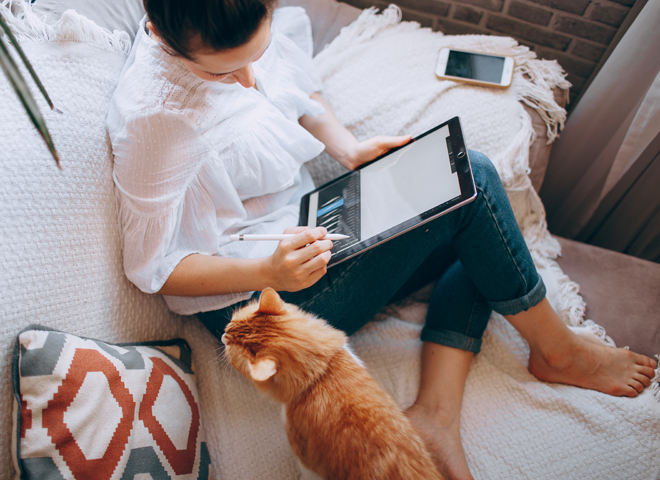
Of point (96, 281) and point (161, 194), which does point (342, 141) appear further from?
point (96, 281)

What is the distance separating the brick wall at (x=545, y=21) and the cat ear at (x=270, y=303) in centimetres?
129

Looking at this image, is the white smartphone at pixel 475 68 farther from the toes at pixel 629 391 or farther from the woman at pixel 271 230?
the toes at pixel 629 391

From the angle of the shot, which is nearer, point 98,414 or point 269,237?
point 98,414

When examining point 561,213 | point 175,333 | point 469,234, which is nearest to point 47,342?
point 175,333

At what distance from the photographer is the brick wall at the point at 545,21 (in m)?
1.18

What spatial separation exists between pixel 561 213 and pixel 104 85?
4.97 feet

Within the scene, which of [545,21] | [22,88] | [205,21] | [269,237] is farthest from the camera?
[545,21]

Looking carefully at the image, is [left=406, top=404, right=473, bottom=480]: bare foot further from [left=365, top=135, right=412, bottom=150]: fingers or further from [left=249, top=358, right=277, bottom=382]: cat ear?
[left=365, top=135, right=412, bottom=150]: fingers

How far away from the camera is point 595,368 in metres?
0.85

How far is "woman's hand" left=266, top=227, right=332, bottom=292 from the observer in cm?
67

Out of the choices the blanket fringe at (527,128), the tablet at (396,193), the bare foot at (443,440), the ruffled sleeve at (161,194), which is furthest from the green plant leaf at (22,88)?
the blanket fringe at (527,128)

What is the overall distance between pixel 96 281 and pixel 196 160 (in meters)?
0.31

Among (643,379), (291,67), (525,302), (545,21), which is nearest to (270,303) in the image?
(525,302)

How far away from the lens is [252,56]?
584 mm
